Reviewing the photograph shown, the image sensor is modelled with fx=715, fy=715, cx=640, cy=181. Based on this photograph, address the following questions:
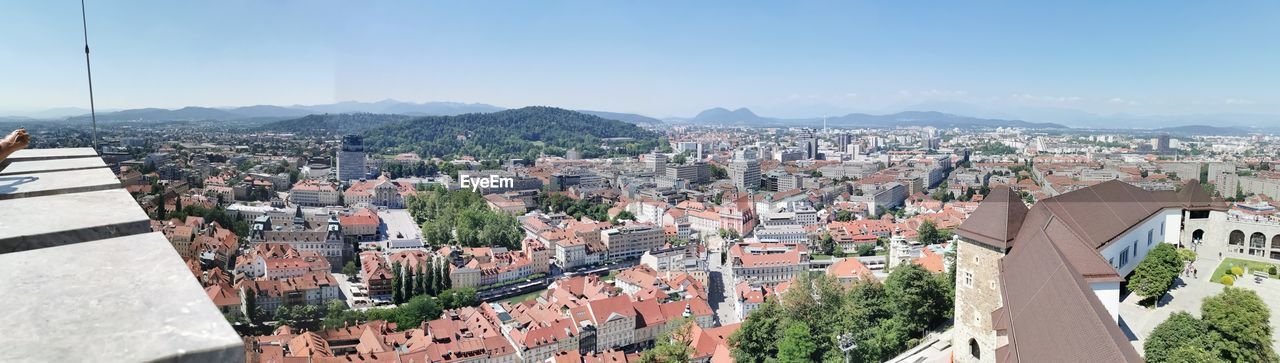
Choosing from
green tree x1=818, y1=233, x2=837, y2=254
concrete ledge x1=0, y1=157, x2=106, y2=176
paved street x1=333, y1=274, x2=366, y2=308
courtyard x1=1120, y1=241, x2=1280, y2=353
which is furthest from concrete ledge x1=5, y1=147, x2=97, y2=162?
green tree x1=818, y1=233, x2=837, y2=254

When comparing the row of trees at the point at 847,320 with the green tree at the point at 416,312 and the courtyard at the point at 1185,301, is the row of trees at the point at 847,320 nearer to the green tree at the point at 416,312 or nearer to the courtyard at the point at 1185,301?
the courtyard at the point at 1185,301

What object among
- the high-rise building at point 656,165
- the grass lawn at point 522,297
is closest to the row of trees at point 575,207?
the grass lawn at point 522,297

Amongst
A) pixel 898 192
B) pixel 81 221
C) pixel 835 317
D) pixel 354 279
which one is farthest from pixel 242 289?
pixel 898 192

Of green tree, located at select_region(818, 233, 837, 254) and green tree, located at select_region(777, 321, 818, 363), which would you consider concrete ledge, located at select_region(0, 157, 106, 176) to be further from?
green tree, located at select_region(818, 233, 837, 254)

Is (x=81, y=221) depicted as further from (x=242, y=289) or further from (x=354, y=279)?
(x=354, y=279)

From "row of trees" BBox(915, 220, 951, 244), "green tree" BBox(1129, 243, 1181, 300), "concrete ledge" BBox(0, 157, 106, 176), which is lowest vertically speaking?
"row of trees" BBox(915, 220, 951, 244)
